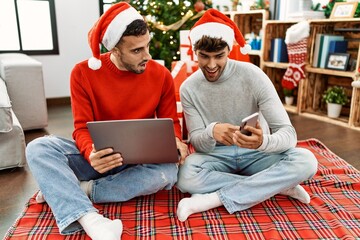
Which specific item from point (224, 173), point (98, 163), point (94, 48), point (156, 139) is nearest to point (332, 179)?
point (224, 173)

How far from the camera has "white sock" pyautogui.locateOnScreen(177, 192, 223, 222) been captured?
1285 mm

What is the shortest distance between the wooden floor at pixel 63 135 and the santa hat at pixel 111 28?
2.37ft

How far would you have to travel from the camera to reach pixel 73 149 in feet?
4.42

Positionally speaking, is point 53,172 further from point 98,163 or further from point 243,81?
point 243,81

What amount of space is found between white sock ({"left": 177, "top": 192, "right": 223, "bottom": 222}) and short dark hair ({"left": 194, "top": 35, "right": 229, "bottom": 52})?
60 centimetres

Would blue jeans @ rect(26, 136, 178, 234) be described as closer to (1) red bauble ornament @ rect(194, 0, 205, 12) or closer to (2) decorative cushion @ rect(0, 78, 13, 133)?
(2) decorative cushion @ rect(0, 78, 13, 133)

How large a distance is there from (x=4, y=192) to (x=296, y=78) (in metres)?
2.53

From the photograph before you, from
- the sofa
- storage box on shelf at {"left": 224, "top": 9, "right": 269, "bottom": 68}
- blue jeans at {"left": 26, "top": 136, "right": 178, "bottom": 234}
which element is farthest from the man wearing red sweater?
storage box on shelf at {"left": 224, "top": 9, "right": 269, "bottom": 68}

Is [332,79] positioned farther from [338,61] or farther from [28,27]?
[28,27]

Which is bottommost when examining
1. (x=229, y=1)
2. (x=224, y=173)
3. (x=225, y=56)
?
(x=224, y=173)

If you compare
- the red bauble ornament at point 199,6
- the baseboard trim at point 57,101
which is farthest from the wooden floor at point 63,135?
the red bauble ornament at point 199,6

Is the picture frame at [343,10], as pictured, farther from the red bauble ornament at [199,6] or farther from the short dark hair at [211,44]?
the short dark hair at [211,44]

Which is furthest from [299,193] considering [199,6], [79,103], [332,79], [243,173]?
[332,79]

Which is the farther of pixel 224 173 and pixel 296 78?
pixel 296 78
